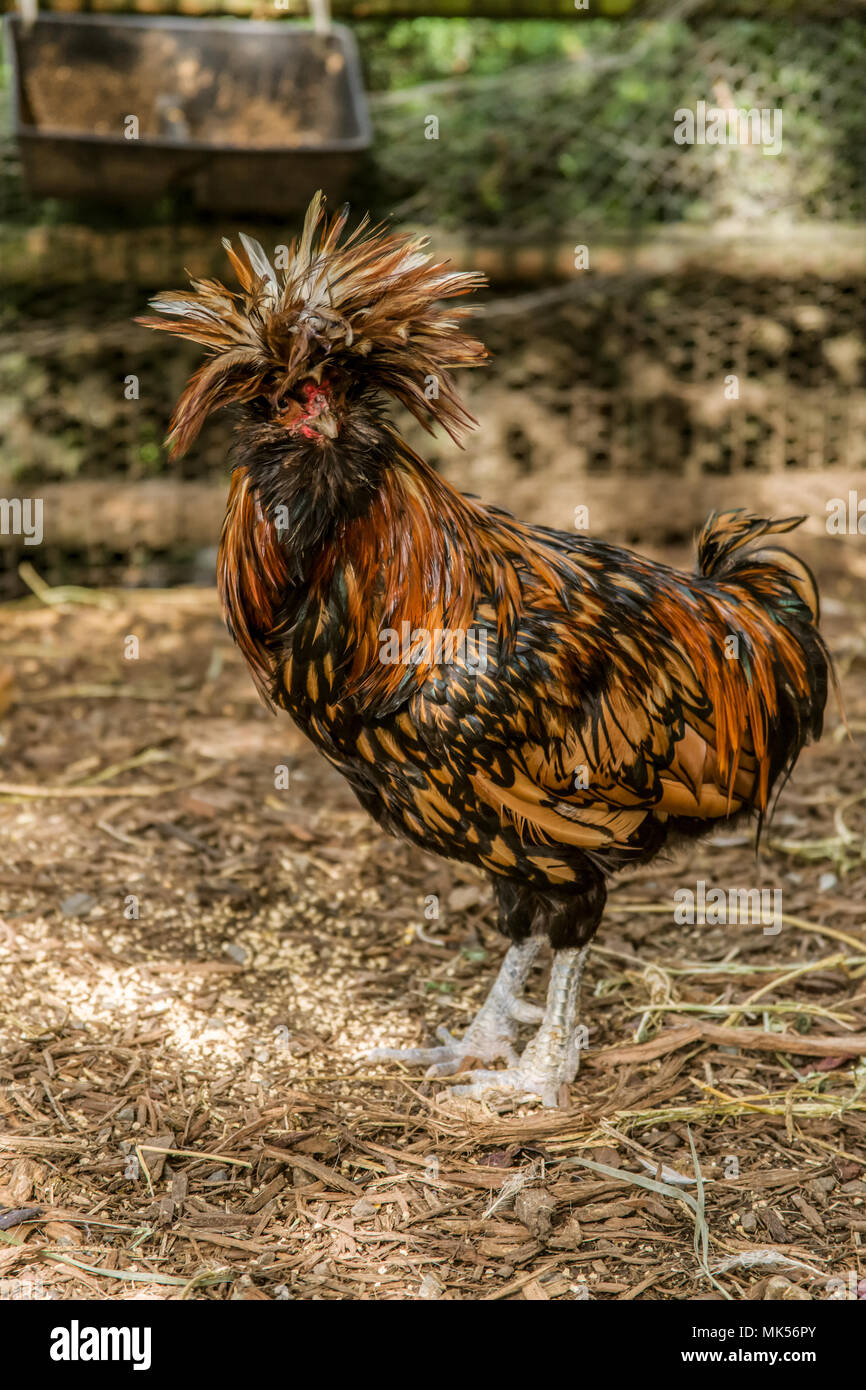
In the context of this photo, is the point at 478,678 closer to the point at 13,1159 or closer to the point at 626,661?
the point at 626,661

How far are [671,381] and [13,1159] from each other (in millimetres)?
5961

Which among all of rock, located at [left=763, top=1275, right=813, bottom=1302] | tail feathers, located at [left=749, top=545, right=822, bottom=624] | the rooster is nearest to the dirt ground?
rock, located at [left=763, top=1275, right=813, bottom=1302]

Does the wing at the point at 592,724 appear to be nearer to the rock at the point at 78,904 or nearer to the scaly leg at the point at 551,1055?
the scaly leg at the point at 551,1055

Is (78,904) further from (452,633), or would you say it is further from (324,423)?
(324,423)

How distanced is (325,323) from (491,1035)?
7.62 feet

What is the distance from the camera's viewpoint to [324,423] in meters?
3.05

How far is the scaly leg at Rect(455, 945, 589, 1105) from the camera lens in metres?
3.96

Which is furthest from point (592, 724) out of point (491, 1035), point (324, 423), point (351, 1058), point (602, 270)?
point (602, 270)

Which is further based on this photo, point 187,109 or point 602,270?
point 602,270

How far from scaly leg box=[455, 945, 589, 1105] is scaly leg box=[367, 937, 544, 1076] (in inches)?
4.5

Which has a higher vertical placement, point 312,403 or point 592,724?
point 312,403

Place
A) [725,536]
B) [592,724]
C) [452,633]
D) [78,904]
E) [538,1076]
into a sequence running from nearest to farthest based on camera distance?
[452,633]
[592,724]
[538,1076]
[725,536]
[78,904]

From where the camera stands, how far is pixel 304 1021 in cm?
424

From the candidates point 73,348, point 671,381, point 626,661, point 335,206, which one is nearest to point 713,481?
point 671,381
